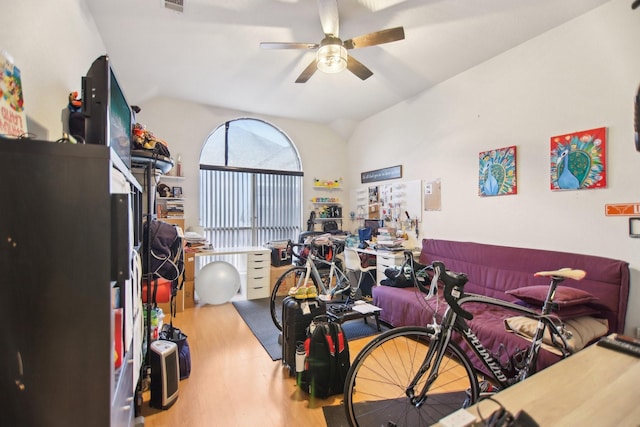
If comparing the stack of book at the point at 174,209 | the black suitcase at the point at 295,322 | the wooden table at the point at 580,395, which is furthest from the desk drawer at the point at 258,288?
the wooden table at the point at 580,395

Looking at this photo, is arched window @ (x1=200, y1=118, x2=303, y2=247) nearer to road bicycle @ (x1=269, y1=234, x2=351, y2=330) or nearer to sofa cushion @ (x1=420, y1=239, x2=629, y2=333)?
road bicycle @ (x1=269, y1=234, x2=351, y2=330)

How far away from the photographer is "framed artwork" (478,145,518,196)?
288 centimetres

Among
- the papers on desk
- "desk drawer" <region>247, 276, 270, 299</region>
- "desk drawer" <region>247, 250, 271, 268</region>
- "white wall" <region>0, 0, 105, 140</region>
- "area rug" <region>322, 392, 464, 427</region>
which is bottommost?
"area rug" <region>322, 392, 464, 427</region>

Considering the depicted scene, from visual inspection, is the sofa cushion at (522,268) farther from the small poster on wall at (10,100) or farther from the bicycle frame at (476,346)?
the small poster on wall at (10,100)

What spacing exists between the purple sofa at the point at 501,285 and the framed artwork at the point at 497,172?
2.00ft

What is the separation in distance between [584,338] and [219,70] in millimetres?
4216

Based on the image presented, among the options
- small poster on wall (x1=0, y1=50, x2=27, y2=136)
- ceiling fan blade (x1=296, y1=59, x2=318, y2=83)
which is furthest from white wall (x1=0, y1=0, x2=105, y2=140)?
Answer: ceiling fan blade (x1=296, y1=59, x2=318, y2=83)

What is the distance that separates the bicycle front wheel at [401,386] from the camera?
5.04ft

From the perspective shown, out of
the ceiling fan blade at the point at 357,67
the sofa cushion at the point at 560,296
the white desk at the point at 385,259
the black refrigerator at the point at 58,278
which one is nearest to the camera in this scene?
the black refrigerator at the point at 58,278

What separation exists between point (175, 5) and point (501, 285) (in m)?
3.85

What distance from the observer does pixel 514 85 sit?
9.39 feet

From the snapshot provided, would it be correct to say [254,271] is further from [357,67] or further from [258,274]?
[357,67]

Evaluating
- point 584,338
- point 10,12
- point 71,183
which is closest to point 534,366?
point 584,338

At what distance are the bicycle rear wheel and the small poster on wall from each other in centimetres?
236
